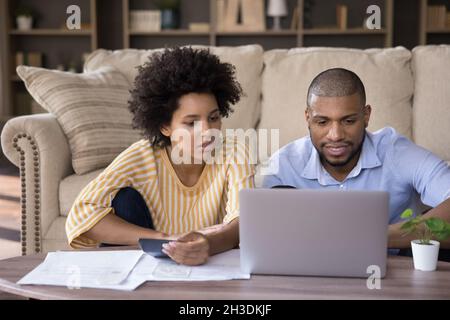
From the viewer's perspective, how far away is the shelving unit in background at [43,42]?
5309 mm

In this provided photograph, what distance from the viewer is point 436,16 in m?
5.06

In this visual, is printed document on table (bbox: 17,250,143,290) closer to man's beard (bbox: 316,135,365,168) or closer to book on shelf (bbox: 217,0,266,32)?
man's beard (bbox: 316,135,365,168)

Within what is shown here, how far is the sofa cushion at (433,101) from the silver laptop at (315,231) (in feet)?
5.51

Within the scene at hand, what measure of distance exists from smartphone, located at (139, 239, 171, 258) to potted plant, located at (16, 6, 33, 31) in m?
4.34

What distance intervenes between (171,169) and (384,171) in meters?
0.59

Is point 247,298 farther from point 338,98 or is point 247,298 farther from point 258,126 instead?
point 258,126

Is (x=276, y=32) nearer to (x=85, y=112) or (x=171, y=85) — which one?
(x=85, y=112)

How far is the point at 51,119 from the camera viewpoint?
8.41 ft

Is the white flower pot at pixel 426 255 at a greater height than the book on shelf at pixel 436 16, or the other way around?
the book on shelf at pixel 436 16

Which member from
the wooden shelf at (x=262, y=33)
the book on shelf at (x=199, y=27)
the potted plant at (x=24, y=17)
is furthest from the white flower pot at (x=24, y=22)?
the wooden shelf at (x=262, y=33)

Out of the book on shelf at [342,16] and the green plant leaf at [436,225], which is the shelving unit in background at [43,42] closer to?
the book on shelf at [342,16]

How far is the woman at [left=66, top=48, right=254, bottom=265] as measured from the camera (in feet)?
5.46
